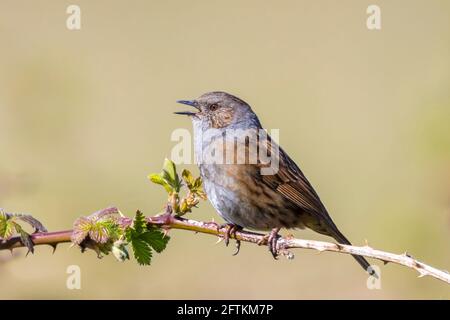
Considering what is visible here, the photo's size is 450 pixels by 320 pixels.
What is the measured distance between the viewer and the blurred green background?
5059 millimetres

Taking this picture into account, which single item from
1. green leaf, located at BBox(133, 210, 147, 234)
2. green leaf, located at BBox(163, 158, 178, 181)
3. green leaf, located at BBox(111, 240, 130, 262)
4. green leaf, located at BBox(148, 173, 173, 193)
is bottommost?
green leaf, located at BBox(111, 240, 130, 262)

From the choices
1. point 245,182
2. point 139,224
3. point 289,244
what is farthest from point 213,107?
point 139,224

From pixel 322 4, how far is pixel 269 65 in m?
2.56

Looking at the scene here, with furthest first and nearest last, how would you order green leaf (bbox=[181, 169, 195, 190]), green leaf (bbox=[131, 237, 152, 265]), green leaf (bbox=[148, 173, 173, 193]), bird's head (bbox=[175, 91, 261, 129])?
bird's head (bbox=[175, 91, 261, 129]) < green leaf (bbox=[181, 169, 195, 190]) < green leaf (bbox=[148, 173, 173, 193]) < green leaf (bbox=[131, 237, 152, 265])

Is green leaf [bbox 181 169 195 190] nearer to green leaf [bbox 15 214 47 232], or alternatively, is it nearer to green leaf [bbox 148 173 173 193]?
green leaf [bbox 148 173 173 193]

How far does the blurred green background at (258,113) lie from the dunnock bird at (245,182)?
0.69m

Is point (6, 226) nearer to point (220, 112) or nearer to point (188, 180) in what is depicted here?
point (188, 180)

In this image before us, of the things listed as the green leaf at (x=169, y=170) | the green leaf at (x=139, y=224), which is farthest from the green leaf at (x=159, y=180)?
the green leaf at (x=139, y=224)

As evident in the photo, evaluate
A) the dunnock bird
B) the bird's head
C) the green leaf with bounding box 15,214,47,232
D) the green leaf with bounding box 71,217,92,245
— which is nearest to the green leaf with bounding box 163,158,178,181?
the green leaf with bounding box 71,217,92,245

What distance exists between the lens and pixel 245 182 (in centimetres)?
466

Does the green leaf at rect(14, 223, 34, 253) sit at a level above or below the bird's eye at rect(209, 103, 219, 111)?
below

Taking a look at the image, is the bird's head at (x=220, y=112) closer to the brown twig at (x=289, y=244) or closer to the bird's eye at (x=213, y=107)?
the bird's eye at (x=213, y=107)

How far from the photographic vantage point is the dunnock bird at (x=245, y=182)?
4570 mm

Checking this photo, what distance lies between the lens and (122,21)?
10.8m
